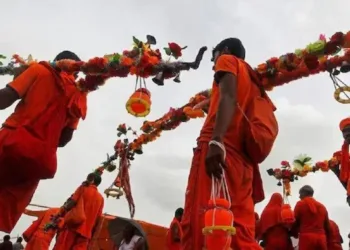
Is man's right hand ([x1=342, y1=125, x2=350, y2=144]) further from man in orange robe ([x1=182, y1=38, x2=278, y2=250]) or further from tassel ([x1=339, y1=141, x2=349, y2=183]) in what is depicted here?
man in orange robe ([x1=182, y1=38, x2=278, y2=250])

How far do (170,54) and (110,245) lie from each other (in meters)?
8.32

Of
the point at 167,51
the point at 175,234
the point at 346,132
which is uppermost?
the point at 346,132

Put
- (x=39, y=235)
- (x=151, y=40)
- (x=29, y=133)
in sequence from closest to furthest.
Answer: (x=29, y=133)
(x=151, y=40)
(x=39, y=235)

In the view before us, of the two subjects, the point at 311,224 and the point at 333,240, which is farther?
the point at 333,240

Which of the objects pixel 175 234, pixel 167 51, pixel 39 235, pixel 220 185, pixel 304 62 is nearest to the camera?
pixel 220 185

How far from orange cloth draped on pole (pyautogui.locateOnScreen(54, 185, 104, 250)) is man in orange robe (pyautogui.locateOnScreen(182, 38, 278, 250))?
5384 mm

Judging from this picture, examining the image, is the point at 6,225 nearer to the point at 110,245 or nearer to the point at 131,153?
the point at 131,153

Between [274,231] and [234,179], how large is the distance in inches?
212

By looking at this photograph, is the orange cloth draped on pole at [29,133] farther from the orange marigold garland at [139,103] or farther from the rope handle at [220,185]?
the rope handle at [220,185]

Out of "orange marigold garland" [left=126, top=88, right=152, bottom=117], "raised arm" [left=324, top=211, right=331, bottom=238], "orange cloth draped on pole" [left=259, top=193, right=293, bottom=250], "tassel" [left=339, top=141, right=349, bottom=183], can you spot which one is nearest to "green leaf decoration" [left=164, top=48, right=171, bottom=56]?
"orange marigold garland" [left=126, top=88, right=152, bottom=117]

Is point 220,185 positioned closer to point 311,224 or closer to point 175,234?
point 311,224

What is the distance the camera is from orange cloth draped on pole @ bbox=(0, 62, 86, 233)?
12.9ft

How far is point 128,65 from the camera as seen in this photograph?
491 centimetres

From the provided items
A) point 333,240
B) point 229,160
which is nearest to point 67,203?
point 333,240
